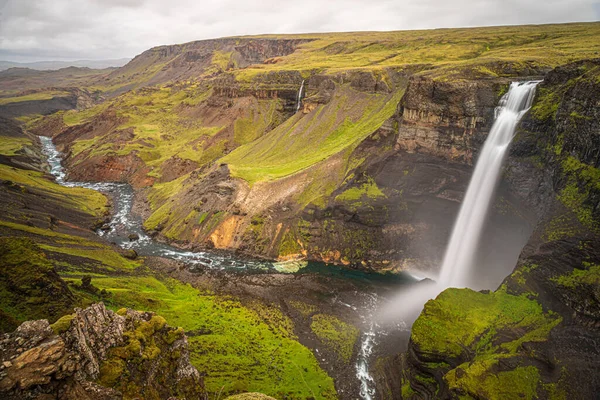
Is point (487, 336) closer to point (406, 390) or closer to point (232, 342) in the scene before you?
point (406, 390)

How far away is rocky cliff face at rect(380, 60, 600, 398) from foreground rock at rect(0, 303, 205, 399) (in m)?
20.6

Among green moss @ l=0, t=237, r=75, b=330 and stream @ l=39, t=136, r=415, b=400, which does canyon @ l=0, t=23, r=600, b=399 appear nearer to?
green moss @ l=0, t=237, r=75, b=330

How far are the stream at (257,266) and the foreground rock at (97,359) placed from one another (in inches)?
797

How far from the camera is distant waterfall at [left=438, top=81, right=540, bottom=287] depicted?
51.3 m

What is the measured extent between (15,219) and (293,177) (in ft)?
155

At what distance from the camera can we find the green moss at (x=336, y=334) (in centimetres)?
3988

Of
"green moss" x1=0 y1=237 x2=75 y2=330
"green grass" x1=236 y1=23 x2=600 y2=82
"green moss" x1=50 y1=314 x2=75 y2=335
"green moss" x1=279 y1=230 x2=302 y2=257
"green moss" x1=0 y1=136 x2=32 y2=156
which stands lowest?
"green moss" x1=279 y1=230 x2=302 y2=257

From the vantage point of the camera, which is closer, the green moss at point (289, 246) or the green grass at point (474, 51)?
the green moss at point (289, 246)

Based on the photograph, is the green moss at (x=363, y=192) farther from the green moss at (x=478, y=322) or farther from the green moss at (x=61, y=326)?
the green moss at (x=61, y=326)

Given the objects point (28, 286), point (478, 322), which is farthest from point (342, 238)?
point (28, 286)

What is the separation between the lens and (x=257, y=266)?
6128 cm

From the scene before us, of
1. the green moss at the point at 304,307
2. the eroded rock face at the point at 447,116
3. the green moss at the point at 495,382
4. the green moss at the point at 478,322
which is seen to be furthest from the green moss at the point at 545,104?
the green moss at the point at 304,307

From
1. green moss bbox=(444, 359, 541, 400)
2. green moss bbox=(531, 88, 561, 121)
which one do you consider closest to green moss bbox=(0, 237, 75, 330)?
green moss bbox=(444, 359, 541, 400)

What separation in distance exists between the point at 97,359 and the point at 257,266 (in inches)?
1703
